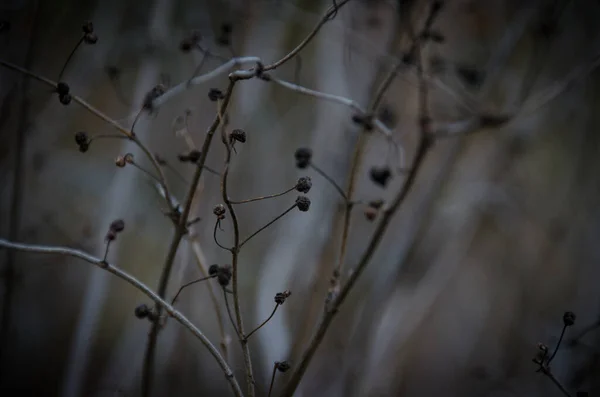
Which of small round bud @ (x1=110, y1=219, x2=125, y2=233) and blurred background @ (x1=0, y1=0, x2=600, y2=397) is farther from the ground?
blurred background @ (x1=0, y1=0, x2=600, y2=397)

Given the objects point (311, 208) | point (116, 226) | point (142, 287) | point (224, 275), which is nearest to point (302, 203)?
point (224, 275)

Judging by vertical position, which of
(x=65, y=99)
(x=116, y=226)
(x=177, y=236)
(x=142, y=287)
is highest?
(x=65, y=99)

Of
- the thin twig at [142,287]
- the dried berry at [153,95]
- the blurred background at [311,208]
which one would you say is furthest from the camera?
the blurred background at [311,208]

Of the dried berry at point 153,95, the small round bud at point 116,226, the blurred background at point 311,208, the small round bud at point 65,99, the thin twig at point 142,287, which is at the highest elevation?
the blurred background at point 311,208

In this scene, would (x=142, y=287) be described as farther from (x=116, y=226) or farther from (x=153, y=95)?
(x=153, y=95)

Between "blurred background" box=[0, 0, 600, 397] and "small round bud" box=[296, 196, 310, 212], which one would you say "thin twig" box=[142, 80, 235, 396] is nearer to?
"small round bud" box=[296, 196, 310, 212]

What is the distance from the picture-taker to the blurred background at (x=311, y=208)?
184 centimetres

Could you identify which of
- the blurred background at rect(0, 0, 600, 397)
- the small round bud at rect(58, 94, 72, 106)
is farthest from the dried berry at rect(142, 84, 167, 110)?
the blurred background at rect(0, 0, 600, 397)

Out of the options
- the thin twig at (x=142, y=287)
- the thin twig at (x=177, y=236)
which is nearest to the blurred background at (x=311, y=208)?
the thin twig at (x=177, y=236)

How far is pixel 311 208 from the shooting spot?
2.13 metres

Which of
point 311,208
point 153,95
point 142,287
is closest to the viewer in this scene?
point 142,287

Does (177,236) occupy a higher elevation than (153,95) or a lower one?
lower

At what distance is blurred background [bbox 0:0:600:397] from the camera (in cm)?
184

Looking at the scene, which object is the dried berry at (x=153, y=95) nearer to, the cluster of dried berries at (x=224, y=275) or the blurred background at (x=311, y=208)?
the cluster of dried berries at (x=224, y=275)
